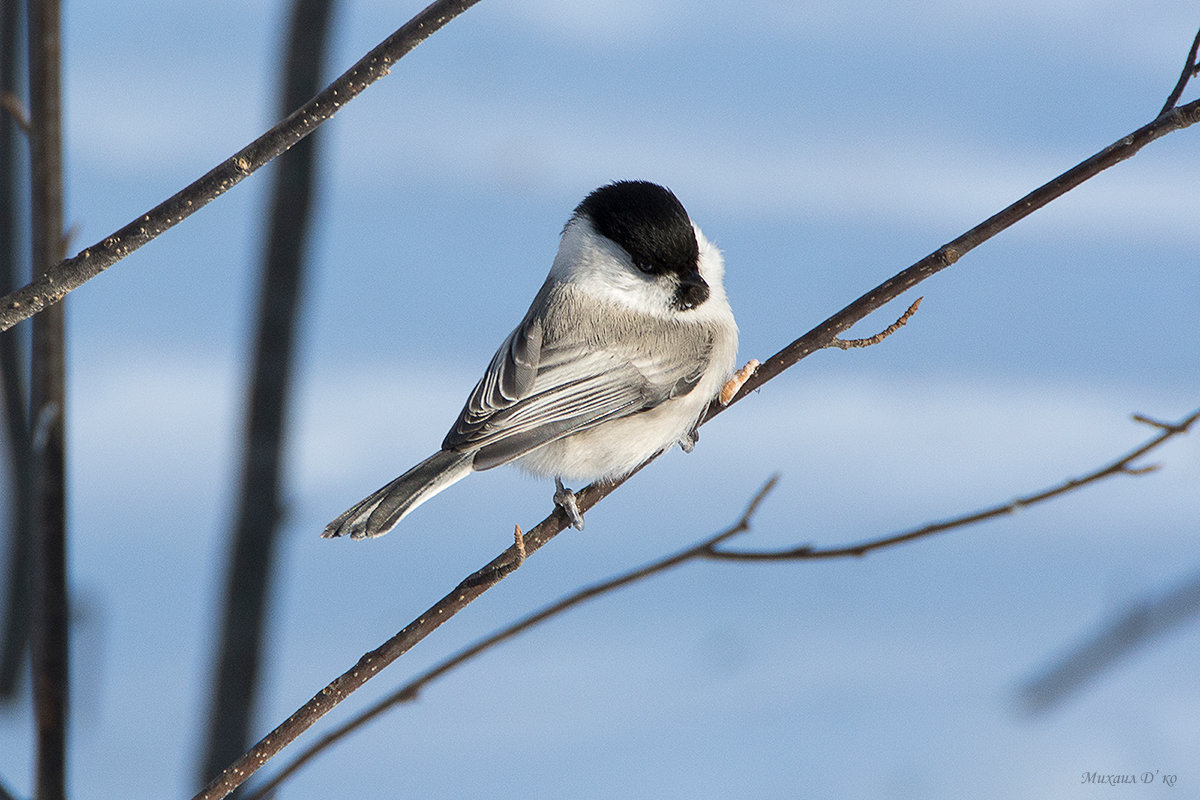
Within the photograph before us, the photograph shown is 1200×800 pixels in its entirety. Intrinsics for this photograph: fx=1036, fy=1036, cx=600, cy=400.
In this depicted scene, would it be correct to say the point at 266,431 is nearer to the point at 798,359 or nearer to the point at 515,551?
the point at 515,551

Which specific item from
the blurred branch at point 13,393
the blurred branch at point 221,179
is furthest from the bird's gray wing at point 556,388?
the blurred branch at point 13,393

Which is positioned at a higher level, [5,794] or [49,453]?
[49,453]

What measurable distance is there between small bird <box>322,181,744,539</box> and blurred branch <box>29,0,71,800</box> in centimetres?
39

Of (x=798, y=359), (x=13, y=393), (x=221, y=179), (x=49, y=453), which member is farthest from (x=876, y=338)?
(x=13, y=393)

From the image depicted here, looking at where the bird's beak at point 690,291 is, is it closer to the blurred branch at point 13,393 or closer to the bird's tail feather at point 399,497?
the bird's tail feather at point 399,497

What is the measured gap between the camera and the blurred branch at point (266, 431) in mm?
1494

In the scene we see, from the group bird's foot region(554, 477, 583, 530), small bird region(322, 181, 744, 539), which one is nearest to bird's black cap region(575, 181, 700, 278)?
small bird region(322, 181, 744, 539)

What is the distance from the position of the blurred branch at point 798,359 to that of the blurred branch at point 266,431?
662mm

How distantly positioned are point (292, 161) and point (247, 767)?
0.96 meters

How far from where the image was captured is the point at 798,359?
1.01m

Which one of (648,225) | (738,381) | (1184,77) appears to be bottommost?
(738,381)

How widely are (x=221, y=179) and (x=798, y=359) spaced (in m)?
0.55

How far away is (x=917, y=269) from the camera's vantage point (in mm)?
938

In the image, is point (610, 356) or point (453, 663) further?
point (610, 356)
